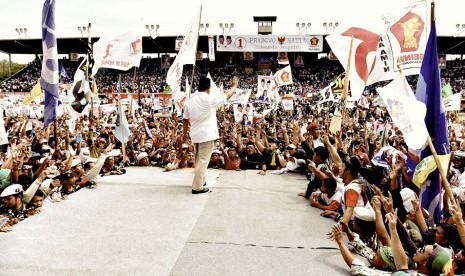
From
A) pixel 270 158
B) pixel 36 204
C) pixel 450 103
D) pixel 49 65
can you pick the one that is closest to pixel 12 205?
pixel 36 204

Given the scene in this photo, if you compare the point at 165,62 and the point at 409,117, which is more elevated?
the point at 165,62

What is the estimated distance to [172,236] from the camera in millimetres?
3320

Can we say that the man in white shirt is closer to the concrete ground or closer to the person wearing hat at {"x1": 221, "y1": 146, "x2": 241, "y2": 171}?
the concrete ground

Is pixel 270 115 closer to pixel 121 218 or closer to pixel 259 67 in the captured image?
pixel 121 218

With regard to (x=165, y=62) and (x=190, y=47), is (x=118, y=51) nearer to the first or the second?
(x=190, y=47)

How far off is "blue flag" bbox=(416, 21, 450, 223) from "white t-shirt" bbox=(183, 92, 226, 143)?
214 cm

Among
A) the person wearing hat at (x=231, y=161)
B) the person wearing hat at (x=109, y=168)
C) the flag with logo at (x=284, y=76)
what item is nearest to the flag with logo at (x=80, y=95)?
the person wearing hat at (x=109, y=168)

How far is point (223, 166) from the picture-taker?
23.4 feet

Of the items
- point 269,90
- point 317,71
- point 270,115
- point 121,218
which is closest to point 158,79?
point 317,71

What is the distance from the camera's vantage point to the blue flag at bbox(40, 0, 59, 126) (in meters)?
5.78

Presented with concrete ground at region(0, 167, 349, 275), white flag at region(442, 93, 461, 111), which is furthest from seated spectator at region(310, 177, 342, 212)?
white flag at region(442, 93, 461, 111)

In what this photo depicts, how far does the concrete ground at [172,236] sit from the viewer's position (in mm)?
2803

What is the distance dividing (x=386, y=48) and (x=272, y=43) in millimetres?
33841

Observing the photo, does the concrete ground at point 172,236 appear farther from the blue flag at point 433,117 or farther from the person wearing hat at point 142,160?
the person wearing hat at point 142,160
